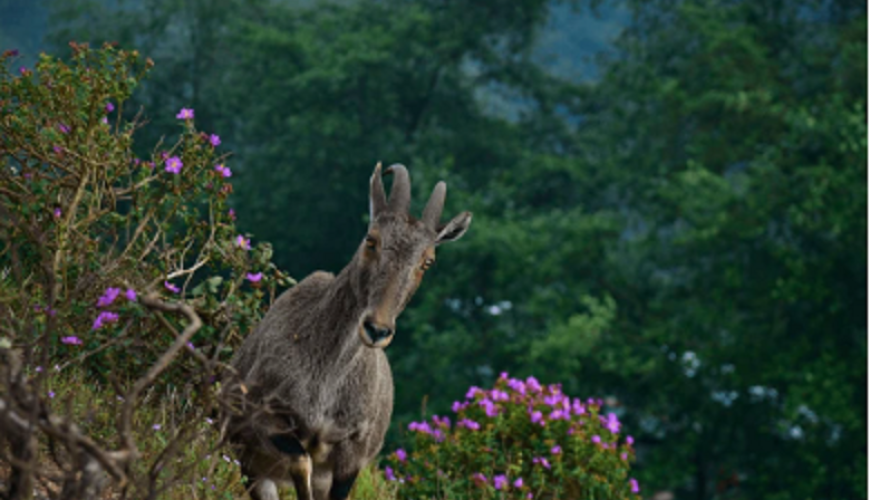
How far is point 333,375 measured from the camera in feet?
19.1

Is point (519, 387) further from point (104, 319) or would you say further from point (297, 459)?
point (297, 459)

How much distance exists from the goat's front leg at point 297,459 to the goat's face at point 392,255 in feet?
2.46

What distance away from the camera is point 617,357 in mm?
24578

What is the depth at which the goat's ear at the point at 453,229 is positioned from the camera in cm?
577

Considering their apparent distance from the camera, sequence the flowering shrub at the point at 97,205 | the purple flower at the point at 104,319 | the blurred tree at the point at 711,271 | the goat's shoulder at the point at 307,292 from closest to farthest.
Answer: the goat's shoulder at the point at 307,292, the purple flower at the point at 104,319, the flowering shrub at the point at 97,205, the blurred tree at the point at 711,271

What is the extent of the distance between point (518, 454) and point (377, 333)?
3.94 m

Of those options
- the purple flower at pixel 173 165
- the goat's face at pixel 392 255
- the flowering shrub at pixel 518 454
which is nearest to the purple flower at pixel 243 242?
the purple flower at pixel 173 165

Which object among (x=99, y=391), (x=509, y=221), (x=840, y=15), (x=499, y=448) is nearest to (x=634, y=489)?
(x=499, y=448)

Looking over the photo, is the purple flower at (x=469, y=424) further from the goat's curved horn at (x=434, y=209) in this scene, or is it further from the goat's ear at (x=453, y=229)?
the goat's curved horn at (x=434, y=209)

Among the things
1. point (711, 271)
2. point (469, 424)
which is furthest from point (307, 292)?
point (711, 271)

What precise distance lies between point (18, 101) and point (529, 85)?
27.5m

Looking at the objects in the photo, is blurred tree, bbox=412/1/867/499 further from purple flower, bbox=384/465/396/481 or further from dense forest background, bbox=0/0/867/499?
Result: purple flower, bbox=384/465/396/481

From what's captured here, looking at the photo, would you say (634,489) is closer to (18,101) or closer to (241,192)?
(18,101)

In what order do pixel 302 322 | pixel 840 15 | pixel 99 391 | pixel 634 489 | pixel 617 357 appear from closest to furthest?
1. pixel 302 322
2. pixel 99 391
3. pixel 634 489
4. pixel 617 357
5. pixel 840 15
